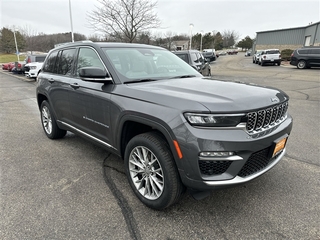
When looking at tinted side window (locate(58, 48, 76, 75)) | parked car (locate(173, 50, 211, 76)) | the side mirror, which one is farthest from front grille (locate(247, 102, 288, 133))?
parked car (locate(173, 50, 211, 76))

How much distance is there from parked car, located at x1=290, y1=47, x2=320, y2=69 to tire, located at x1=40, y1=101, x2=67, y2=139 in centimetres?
2256

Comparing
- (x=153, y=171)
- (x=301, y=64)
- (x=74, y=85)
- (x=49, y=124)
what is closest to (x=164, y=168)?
(x=153, y=171)

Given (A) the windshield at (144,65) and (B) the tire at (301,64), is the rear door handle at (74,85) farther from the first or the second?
(B) the tire at (301,64)

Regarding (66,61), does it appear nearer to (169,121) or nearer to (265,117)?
(169,121)

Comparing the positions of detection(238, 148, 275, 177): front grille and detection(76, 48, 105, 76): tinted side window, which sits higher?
detection(76, 48, 105, 76): tinted side window

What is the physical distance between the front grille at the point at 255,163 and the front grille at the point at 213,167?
184mm

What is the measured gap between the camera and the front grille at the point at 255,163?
2.16 meters

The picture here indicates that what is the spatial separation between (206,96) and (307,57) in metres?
22.9

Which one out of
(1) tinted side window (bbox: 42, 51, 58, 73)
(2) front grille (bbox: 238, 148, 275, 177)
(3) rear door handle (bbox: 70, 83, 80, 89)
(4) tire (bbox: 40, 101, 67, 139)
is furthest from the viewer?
(4) tire (bbox: 40, 101, 67, 139)

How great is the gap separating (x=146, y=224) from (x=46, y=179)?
1704 mm

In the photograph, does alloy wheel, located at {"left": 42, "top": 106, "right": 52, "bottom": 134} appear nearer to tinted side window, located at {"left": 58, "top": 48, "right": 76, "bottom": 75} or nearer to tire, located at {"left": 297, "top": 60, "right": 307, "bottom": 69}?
tinted side window, located at {"left": 58, "top": 48, "right": 76, "bottom": 75}

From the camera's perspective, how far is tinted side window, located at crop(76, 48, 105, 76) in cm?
315

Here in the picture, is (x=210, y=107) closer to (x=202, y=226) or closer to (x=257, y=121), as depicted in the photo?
(x=257, y=121)

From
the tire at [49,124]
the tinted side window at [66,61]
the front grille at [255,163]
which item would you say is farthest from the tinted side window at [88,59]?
the front grille at [255,163]
